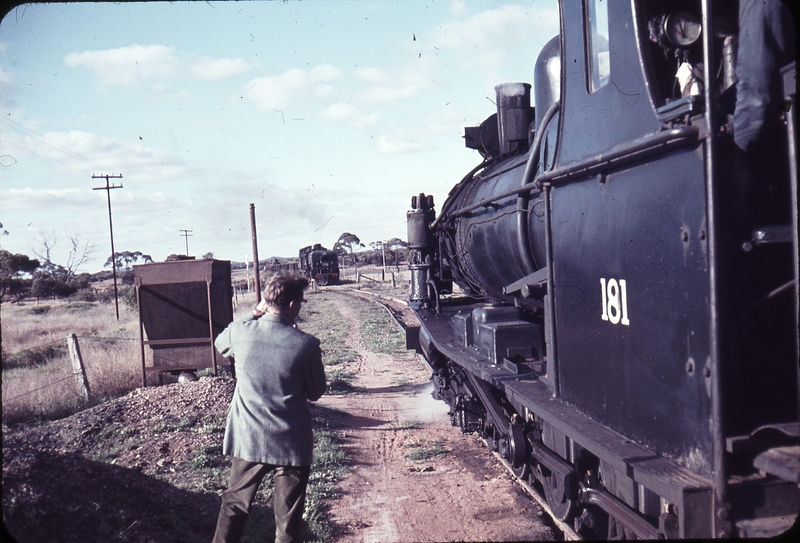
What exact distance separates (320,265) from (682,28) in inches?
1820

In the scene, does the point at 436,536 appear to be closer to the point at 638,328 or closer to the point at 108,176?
the point at 638,328

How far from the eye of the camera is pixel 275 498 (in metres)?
3.53

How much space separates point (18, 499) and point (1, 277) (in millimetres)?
21054

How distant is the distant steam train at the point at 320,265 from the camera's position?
156ft

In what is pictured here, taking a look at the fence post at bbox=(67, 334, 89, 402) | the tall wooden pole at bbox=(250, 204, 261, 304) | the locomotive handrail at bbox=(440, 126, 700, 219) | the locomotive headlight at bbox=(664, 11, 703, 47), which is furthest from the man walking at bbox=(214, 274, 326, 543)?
the fence post at bbox=(67, 334, 89, 402)

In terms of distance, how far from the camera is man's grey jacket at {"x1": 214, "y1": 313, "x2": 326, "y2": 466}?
3459 millimetres

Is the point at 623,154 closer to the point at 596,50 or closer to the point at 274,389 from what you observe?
the point at 596,50

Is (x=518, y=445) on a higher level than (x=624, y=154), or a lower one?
lower

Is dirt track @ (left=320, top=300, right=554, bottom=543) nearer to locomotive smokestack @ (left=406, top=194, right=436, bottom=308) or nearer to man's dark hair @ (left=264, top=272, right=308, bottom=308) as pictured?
locomotive smokestack @ (left=406, top=194, right=436, bottom=308)

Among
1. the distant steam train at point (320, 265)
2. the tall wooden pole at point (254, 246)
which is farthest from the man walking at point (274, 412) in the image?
the distant steam train at point (320, 265)

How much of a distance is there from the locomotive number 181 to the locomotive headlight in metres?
1.17

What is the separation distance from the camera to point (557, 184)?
3.54 m

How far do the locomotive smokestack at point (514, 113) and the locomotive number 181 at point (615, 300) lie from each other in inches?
161

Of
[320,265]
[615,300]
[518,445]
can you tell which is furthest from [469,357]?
[320,265]
